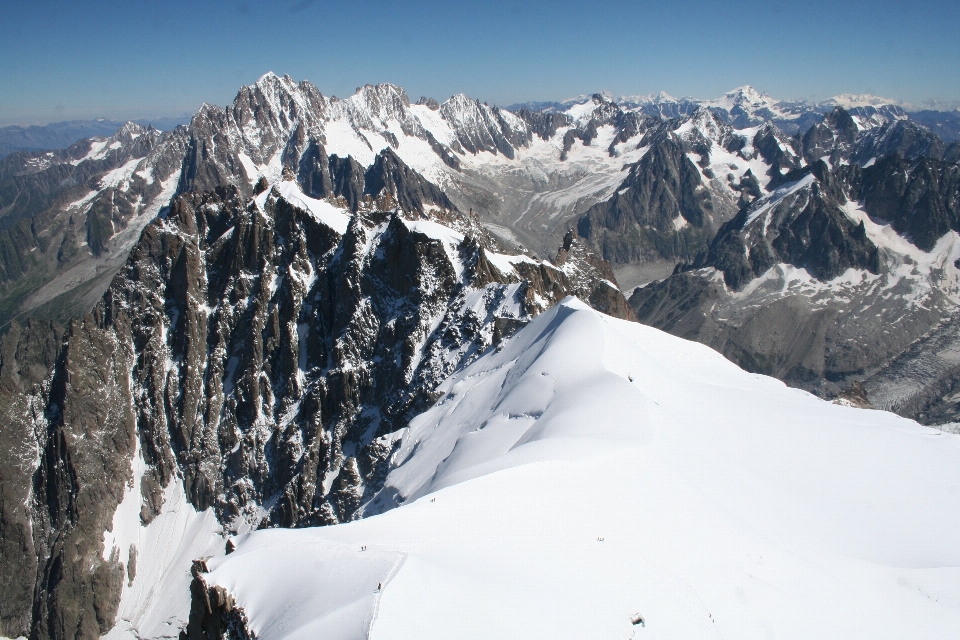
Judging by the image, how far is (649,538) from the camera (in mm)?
26266

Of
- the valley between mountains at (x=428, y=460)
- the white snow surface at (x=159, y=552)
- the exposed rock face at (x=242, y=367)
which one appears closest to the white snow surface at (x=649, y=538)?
the valley between mountains at (x=428, y=460)

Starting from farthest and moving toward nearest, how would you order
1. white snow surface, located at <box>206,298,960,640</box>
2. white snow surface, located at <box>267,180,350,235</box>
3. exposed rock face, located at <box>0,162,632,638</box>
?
white snow surface, located at <box>267,180,350,235</box> → exposed rock face, located at <box>0,162,632,638</box> → white snow surface, located at <box>206,298,960,640</box>

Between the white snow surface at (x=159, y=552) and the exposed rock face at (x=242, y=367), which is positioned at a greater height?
the exposed rock face at (x=242, y=367)

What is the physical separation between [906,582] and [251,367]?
9556cm

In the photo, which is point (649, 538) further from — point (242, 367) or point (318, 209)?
point (318, 209)

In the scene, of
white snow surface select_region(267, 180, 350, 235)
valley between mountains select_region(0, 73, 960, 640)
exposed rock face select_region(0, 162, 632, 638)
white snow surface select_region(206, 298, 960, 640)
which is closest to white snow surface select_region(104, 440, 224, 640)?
valley between mountains select_region(0, 73, 960, 640)

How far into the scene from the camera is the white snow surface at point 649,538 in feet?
68.2

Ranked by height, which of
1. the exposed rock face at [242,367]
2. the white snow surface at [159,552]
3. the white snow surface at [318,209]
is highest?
the white snow surface at [318,209]

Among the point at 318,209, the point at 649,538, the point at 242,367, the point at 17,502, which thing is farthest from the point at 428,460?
the point at 17,502

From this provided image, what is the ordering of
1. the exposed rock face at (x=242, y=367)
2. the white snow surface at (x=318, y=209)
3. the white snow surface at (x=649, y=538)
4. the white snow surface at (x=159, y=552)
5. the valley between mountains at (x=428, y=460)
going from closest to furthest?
1. the white snow surface at (x=649, y=538)
2. the valley between mountains at (x=428, y=460)
3. the exposed rock face at (x=242, y=367)
4. the white snow surface at (x=159, y=552)
5. the white snow surface at (x=318, y=209)

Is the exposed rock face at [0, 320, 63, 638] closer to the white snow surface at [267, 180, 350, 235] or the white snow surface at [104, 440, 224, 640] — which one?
the white snow surface at [104, 440, 224, 640]

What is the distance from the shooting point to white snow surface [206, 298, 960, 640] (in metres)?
20.8

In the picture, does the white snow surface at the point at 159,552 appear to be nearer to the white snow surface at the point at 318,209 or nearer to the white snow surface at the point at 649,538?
the white snow surface at the point at 318,209

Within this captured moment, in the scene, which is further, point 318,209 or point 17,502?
point 318,209
